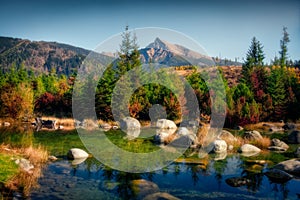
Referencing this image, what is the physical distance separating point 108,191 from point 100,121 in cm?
2106

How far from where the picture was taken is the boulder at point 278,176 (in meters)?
10.5

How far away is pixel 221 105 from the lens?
1147 inches

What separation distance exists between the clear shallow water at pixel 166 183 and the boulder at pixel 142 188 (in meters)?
0.14

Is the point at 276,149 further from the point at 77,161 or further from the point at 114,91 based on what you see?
the point at 114,91

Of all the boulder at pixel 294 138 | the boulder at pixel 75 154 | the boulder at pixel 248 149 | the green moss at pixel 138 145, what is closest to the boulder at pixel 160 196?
the boulder at pixel 75 154

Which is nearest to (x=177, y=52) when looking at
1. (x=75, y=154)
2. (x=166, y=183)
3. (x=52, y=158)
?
(x=75, y=154)

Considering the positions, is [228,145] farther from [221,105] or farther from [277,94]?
[277,94]

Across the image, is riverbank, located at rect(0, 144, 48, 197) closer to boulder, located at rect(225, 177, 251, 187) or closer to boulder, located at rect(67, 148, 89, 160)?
boulder, located at rect(67, 148, 89, 160)

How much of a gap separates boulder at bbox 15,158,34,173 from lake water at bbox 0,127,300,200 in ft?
1.97

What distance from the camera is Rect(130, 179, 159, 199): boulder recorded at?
8.92 m

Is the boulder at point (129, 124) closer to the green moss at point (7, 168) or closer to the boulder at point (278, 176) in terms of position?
the green moss at point (7, 168)

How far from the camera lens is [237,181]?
33.3 ft

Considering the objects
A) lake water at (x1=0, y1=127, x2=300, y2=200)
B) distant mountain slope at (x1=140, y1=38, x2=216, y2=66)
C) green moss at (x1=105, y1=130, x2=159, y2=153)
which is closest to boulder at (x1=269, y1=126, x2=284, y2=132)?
distant mountain slope at (x1=140, y1=38, x2=216, y2=66)

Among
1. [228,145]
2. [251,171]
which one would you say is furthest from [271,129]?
[251,171]
